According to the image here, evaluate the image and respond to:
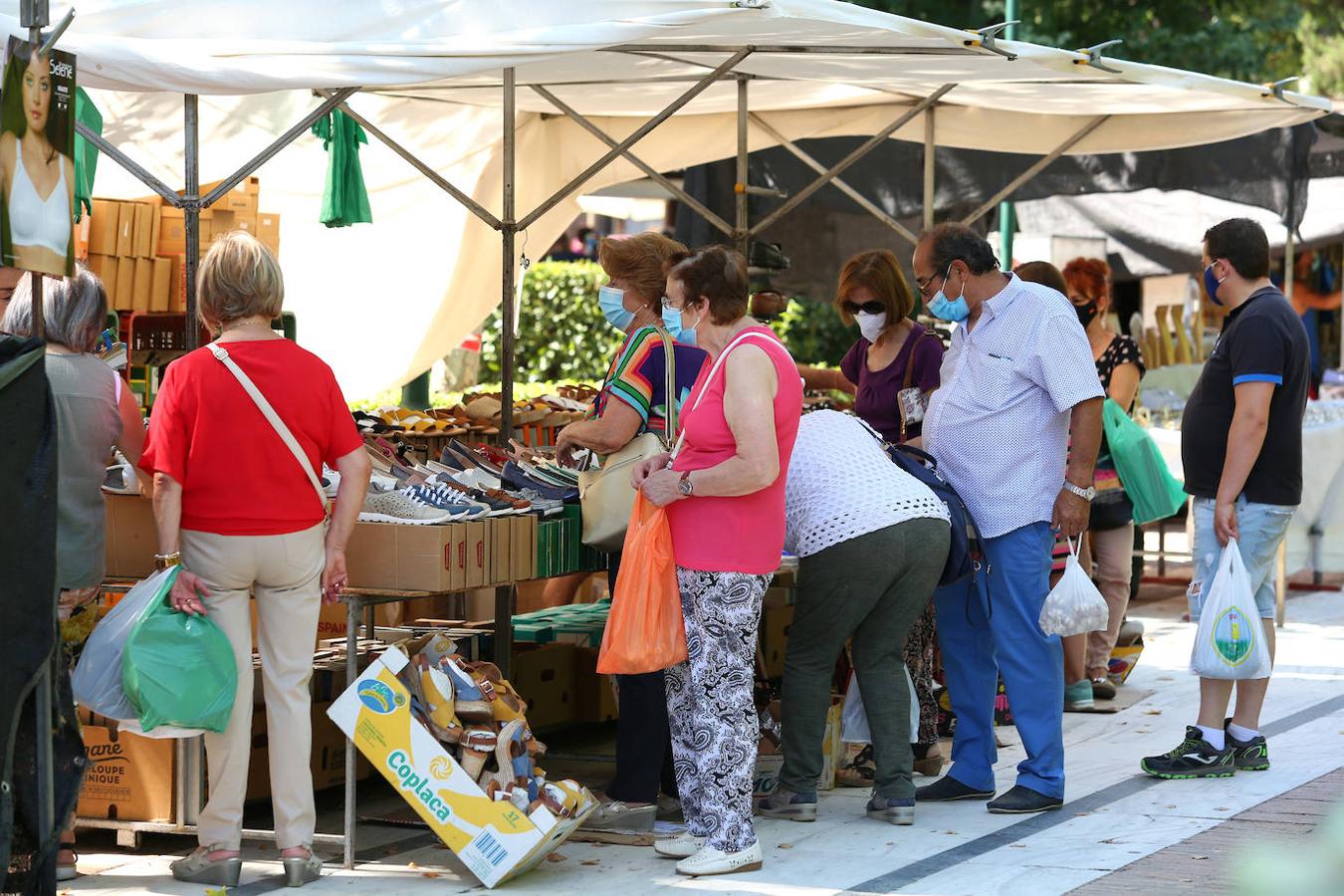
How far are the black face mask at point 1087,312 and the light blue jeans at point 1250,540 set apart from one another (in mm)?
1966

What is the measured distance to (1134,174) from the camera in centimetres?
1034

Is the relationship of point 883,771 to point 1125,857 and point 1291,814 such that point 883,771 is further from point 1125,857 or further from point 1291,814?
point 1291,814

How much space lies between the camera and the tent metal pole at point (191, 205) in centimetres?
550

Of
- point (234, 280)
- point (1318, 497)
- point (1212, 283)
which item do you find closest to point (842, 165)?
point (1212, 283)

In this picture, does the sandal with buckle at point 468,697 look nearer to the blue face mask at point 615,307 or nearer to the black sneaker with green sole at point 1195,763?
the blue face mask at point 615,307

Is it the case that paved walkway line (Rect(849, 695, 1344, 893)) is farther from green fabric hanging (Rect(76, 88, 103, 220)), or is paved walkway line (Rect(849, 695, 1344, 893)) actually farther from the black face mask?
green fabric hanging (Rect(76, 88, 103, 220))

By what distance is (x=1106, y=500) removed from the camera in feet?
25.9

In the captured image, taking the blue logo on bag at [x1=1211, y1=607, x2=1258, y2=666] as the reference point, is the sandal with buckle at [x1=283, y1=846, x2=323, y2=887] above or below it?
below

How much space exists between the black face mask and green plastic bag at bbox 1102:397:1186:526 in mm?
473

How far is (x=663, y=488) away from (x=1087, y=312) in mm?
3755

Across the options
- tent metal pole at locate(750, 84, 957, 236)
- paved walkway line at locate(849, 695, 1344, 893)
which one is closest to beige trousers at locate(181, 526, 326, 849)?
paved walkway line at locate(849, 695, 1344, 893)

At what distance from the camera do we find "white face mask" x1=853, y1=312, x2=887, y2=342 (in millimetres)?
6254

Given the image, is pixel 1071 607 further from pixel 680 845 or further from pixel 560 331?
pixel 560 331

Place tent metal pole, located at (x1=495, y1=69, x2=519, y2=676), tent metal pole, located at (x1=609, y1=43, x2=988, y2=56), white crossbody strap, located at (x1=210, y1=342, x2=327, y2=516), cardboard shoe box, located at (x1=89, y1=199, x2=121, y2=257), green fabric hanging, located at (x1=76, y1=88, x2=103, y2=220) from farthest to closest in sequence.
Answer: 1. cardboard shoe box, located at (x1=89, y1=199, x2=121, y2=257)
2. tent metal pole, located at (x1=495, y1=69, x2=519, y2=676)
3. green fabric hanging, located at (x1=76, y1=88, x2=103, y2=220)
4. tent metal pole, located at (x1=609, y1=43, x2=988, y2=56)
5. white crossbody strap, located at (x1=210, y1=342, x2=327, y2=516)
